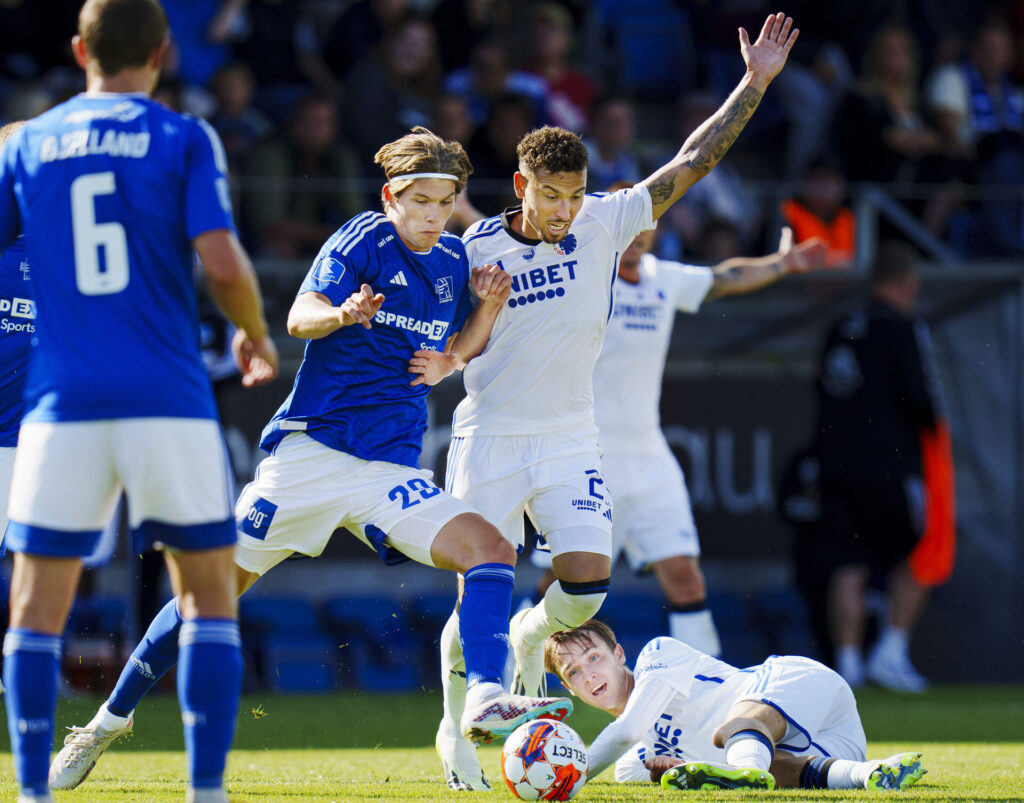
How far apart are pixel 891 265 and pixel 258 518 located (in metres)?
7.06

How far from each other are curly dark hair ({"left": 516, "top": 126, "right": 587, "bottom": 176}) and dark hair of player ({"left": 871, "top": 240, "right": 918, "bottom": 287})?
590cm

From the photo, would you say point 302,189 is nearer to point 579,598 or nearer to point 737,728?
point 579,598

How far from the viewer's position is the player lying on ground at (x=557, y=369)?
6.35m

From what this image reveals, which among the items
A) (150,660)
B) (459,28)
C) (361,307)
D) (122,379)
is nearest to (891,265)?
(459,28)

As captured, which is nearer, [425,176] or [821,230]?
[425,176]

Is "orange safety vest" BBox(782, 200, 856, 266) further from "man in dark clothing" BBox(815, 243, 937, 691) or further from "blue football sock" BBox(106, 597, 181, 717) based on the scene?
"blue football sock" BBox(106, 597, 181, 717)

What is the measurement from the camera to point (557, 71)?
13.8 meters

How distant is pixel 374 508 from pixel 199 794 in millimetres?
1670

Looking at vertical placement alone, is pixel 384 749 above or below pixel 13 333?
below

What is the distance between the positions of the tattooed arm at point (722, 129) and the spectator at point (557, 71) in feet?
22.6

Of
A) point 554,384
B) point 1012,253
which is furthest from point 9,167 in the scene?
point 1012,253

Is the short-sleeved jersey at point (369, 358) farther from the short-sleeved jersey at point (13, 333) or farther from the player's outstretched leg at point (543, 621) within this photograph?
the short-sleeved jersey at point (13, 333)

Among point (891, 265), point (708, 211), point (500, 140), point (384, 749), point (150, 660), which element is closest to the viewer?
point (150, 660)

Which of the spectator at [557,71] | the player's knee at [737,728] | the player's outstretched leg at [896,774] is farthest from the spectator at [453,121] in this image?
the player's outstretched leg at [896,774]
